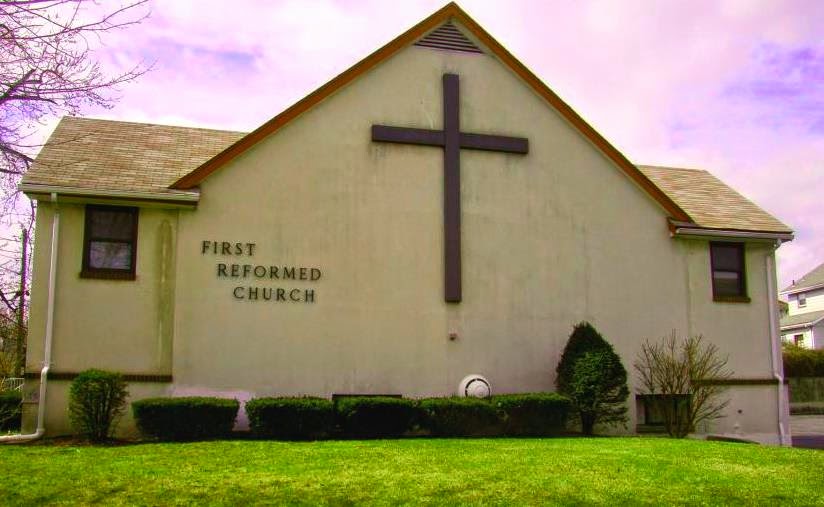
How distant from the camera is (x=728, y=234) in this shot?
21.9m

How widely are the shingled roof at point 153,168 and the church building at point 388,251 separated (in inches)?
3.4

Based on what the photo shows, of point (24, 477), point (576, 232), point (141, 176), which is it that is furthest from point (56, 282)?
point (576, 232)

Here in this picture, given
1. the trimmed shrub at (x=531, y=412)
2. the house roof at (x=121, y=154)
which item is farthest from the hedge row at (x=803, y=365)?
the house roof at (x=121, y=154)

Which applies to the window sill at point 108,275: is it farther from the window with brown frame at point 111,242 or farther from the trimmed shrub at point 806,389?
the trimmed shrub at point 806,389

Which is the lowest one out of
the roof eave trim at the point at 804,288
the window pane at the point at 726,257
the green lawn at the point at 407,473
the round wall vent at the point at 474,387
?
the green lawn at the point at 407,473

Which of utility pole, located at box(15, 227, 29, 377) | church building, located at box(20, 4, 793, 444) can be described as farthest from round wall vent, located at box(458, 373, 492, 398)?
utility pole, located at box(15, 227, 29, 377)

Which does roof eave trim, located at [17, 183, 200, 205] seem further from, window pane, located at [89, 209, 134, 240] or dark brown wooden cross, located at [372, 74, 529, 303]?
dark brown wooden cross, located at [372, 74, 529, 303]

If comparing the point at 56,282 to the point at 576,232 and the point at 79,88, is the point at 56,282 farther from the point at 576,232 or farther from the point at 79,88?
the point at 576,232

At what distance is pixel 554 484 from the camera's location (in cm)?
1223

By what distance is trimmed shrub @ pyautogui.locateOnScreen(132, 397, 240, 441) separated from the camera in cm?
1581

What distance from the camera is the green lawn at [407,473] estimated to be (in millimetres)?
11422

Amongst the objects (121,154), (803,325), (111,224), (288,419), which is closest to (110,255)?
(111,224)

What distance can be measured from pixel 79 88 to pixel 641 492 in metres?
9.59

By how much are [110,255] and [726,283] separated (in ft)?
49.1
